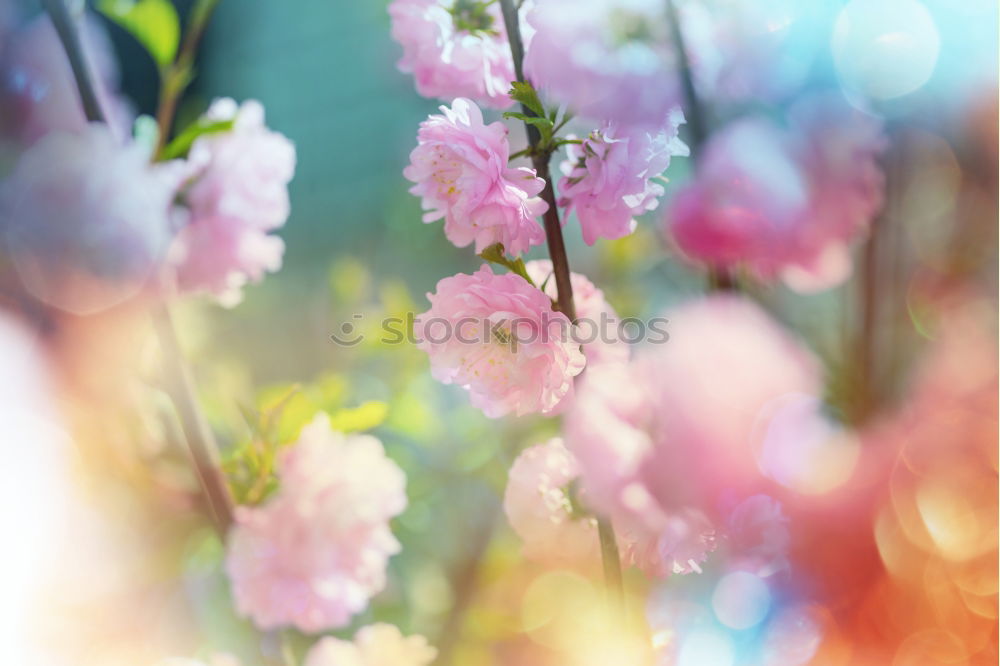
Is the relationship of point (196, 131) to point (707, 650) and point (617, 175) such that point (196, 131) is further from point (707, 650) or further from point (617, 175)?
point (707, 650)

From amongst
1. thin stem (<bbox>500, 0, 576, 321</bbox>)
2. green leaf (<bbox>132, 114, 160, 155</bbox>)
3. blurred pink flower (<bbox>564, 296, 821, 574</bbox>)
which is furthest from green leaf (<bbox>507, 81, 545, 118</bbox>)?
green leaf (<bbox>132, 114, 160, 155</bbox>)

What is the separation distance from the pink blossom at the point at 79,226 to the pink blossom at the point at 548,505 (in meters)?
0.22

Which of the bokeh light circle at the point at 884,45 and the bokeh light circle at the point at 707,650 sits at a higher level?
the bokeh light circle at the point at 884,45

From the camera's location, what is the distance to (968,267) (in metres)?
0.64

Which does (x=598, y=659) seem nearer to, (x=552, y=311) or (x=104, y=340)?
(x=552, y=311)

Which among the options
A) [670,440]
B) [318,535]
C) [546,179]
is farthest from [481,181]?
[318,535]

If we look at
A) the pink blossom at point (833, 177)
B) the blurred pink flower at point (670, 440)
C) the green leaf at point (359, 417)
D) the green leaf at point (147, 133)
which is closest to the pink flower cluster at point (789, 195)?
the pink blossom at point (833, 177)

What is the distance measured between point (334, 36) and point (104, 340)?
50.4 inches

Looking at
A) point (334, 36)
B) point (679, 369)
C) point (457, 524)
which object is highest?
point (334, 36)

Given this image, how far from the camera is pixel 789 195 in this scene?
1.56 ft

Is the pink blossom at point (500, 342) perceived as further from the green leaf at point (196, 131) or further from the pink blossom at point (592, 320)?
the green leaf at point (196, 131)

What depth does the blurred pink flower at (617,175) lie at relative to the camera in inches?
11.8

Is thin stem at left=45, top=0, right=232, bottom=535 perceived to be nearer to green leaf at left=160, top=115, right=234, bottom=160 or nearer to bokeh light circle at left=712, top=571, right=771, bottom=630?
green leaf at left=160, top=115, right=234, bottom=160

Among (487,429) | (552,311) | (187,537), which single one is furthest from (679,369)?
(187,537)
